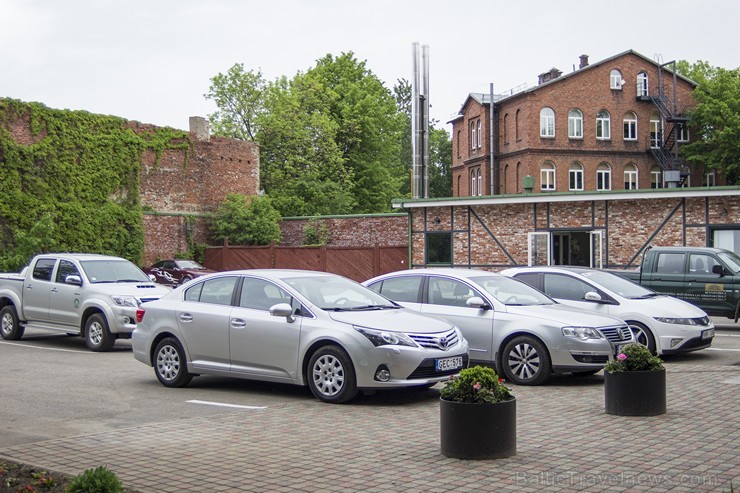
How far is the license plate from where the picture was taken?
10070 mm

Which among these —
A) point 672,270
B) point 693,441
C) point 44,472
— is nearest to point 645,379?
point 693,441

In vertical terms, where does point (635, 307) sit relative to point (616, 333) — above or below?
above

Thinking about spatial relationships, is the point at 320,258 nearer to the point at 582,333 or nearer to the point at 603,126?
the point at 603,126

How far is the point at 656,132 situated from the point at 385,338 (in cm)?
5227

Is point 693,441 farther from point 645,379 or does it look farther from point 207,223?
point 207,223

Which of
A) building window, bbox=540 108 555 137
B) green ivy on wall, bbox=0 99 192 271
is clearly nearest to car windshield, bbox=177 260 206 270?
green ivy on wall, bbox=0 99 192 271

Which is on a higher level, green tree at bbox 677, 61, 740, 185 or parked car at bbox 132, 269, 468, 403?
green tree at bbox 677, 61, 740, 185

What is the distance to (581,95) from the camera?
56188 mm

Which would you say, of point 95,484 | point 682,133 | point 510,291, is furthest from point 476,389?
point 682,133

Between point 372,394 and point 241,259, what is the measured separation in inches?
1345

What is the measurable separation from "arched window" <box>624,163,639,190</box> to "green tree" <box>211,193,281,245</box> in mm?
24555

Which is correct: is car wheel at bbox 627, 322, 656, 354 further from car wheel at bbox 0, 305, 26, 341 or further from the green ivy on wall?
the green ivy on wall

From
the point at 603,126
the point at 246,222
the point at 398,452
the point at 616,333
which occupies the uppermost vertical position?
the point at 603,126

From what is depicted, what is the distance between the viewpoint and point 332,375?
10141 millimetres
